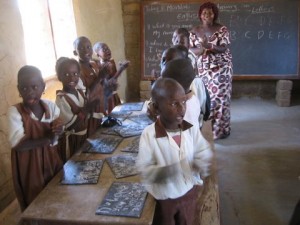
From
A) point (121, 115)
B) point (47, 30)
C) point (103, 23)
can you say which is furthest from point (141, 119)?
point (103, 23)

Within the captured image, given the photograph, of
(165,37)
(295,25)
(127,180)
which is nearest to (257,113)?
(295,25)

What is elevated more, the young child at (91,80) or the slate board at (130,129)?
the young child at (91,80)

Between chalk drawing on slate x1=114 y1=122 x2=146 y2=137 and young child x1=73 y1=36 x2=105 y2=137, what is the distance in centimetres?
20

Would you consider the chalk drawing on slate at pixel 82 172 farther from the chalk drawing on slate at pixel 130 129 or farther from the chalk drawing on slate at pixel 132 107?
the chalk drawing on slate at pixel 132 107

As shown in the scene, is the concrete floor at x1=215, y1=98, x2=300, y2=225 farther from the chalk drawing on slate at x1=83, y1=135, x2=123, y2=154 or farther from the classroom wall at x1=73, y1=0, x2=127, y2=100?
the classroom wall at x1=73, y1=0, x2=127, y2=100

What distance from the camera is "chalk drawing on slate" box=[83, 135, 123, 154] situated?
189 cm

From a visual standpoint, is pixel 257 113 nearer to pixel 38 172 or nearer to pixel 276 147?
pixel 276 147

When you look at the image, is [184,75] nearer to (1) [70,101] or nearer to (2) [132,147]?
(2) [132,147]

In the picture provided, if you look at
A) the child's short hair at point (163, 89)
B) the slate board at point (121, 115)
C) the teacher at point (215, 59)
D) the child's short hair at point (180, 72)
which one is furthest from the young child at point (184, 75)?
the teacher at point (215, 59)

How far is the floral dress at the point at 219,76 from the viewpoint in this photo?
11.8 ft

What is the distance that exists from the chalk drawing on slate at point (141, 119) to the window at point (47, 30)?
117 centimetres

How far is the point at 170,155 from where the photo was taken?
1380mm

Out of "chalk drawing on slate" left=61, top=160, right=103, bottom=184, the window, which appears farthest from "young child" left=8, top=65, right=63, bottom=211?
the window

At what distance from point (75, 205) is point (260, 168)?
2.32 meters
